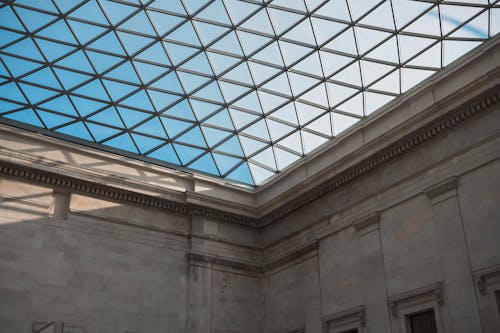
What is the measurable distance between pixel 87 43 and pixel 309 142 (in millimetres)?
13180

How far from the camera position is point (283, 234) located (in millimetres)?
34562

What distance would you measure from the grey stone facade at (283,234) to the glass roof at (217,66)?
5.41 ft

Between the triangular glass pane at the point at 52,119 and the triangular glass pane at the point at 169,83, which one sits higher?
the triangular glass pane at the point at 169,83

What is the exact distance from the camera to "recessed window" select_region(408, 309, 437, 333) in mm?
24672

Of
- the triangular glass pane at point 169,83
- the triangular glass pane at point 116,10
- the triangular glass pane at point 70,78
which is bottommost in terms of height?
the triangular glass pane at point 70,78

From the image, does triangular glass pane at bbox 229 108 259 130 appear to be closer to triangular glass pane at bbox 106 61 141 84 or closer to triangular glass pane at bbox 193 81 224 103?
triangular glass pane at bbox 193 81 224 103

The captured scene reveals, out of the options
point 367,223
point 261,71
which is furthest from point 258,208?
point 367,223

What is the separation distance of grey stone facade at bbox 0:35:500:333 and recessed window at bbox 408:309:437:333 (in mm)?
348

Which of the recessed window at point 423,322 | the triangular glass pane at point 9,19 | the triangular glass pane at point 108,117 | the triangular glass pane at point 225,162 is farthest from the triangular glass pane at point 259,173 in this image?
the triangular glass pane at point 9,19

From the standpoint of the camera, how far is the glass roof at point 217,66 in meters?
28.4

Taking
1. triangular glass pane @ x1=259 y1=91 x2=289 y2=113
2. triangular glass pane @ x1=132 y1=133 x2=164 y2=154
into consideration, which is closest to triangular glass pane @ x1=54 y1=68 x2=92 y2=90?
triangular glass pane @ x1=132 y1=133 x2=164 y2=154

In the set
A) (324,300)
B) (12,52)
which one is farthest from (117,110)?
(324,300)

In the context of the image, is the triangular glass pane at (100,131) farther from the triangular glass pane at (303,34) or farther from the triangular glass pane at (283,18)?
the triangular glass pane at (303,34)

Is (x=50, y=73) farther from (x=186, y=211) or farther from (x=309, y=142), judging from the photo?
(x=309, y=142)
